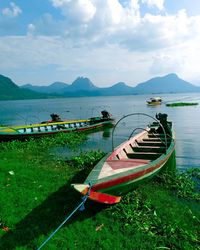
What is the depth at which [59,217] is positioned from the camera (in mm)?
9008

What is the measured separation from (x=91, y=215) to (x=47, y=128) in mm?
23324

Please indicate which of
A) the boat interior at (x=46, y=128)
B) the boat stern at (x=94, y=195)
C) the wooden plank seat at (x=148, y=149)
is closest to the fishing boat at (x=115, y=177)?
the boat stern at (x=94, y=195)

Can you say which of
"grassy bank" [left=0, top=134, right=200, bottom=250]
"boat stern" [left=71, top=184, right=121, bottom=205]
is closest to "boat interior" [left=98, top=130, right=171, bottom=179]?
"boat stern" [left=71, top=184, right=121, bottom=205]

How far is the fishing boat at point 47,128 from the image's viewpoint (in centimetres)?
2491

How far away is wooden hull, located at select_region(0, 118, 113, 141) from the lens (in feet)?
81.3

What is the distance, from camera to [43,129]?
1215 inches

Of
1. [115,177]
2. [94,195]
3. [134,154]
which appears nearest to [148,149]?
[134,154]

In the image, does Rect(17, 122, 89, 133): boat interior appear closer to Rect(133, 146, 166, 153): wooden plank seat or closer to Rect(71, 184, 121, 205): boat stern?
Rect(133, 146, 166, 153): wooden plank seat

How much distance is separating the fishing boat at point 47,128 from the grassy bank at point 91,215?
431 inches

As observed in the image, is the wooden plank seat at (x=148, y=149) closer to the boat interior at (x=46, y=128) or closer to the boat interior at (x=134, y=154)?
the boat interior at (x=134, y=154)

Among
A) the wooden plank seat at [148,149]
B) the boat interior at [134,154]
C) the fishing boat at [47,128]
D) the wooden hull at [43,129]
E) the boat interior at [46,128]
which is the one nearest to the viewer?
the boat interior at [134,154]

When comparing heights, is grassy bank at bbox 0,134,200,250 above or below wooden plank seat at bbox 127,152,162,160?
below

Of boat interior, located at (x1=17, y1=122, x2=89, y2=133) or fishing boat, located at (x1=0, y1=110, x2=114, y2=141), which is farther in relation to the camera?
boat interior, located at (x1=17, y1=122, x2=89, y2=133)

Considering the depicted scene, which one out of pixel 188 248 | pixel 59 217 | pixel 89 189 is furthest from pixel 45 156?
pixel 188 248
